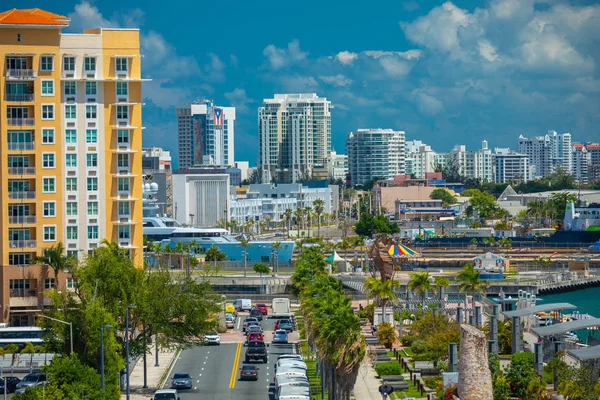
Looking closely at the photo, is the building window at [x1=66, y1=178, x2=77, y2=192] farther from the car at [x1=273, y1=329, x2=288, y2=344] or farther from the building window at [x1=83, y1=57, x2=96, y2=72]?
the car at [x1=273, y1=329, x2=288, y2=344]

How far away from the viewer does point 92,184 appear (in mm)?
74188

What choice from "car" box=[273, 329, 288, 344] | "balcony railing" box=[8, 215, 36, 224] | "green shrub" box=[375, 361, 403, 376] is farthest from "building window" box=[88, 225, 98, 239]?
"green shrub" box=[375, 361, 403, 376]

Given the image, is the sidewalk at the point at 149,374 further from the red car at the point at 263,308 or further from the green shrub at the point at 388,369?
the red car at the point at 263,308

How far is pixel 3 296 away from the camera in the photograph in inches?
2857

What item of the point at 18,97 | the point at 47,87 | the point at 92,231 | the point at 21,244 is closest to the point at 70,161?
the point at 92,231

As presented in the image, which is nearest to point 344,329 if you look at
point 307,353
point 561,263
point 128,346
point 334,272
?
point 128,346

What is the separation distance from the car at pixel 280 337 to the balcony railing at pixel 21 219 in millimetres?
16401

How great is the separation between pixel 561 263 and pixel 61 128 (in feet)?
316

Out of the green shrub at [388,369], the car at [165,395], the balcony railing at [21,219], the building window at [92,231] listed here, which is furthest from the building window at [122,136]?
the car at [165,395]

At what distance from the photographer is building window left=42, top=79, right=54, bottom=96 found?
73125 millimetres

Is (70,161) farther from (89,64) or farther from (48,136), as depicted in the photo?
(89,64)

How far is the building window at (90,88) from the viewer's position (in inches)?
2901

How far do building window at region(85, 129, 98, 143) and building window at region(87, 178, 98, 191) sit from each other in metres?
2.26

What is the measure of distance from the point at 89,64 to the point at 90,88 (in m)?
1.38
